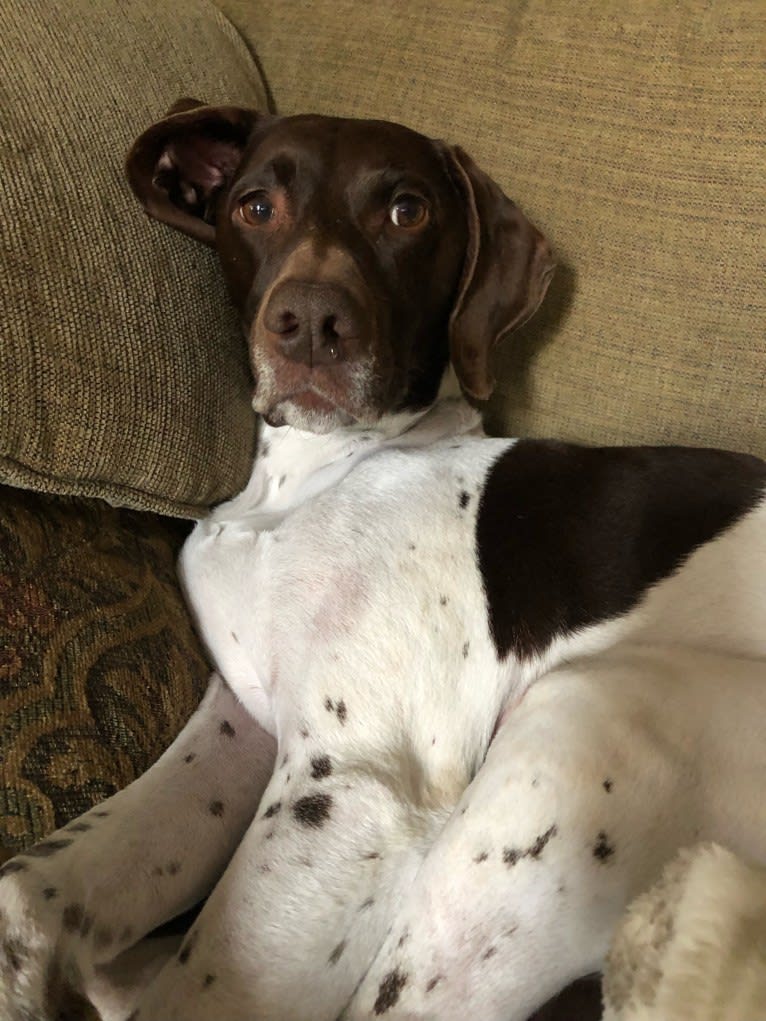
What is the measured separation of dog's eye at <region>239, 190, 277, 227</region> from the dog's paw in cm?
111

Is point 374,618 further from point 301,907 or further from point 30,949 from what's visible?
point 30,949

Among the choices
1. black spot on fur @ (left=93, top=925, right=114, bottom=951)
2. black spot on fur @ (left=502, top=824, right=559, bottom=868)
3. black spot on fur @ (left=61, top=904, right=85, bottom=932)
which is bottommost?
black spot on fur @ (left=93, top=925, right=114, bottom=951)

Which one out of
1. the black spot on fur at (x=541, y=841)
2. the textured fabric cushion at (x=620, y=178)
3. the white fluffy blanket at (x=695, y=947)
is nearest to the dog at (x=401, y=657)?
the black spot on fur at (x=541, y=841)

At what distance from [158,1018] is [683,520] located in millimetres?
1090

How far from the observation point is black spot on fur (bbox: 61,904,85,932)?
3.93ft

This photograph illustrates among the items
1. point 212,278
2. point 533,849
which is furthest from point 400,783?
point 212,278

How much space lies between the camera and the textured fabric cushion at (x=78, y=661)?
1249 mm

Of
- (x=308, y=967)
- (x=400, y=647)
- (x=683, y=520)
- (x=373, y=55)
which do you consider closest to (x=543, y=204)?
(x=373, y=55)

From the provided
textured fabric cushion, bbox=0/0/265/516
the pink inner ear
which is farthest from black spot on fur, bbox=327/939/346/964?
the pink inner ear

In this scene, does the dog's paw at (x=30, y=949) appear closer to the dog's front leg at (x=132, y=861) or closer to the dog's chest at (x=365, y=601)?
the dog's front leg at (x=132, y=861)

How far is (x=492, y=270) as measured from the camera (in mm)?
1701

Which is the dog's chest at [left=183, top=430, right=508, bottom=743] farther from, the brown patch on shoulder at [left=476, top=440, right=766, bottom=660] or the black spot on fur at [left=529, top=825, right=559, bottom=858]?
the black spot on fur at [left=529, top=825, right=559, bottom=858]

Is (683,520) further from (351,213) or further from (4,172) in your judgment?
(4,172)

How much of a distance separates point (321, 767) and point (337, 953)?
0.83ft
